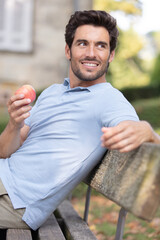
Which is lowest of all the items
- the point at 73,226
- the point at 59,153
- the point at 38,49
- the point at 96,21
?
the point at 38,49

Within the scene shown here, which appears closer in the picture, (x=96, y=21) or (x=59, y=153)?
(x=59, y=153)

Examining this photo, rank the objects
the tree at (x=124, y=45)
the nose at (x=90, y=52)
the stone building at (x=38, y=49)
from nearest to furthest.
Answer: the nose at (x=90, y=52) < the stone building at (x=38, y=49) < the tree at (x=124, y=45)

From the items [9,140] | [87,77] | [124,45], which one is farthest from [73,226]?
[124,45]

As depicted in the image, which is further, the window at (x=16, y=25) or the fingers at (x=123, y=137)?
the window at (x=16, y=25)

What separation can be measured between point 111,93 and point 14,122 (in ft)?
1.71

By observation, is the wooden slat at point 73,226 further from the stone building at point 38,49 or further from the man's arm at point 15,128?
the stone building at point 38,49

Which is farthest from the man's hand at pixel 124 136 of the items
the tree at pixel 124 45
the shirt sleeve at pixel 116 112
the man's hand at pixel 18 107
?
the tree at pixel 124 45

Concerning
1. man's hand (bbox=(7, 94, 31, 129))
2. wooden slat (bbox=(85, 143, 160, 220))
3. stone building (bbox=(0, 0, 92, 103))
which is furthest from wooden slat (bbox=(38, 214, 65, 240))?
stone building (bbox=(0, 0, 92, 103))

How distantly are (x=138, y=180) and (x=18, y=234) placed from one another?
2.66 feet

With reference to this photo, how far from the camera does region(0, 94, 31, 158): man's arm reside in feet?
6.88

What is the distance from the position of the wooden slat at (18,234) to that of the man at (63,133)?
37 millimetres

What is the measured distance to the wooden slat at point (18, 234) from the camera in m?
2.08

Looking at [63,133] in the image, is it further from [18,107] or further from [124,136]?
[124,136]

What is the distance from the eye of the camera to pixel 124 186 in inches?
68.9
